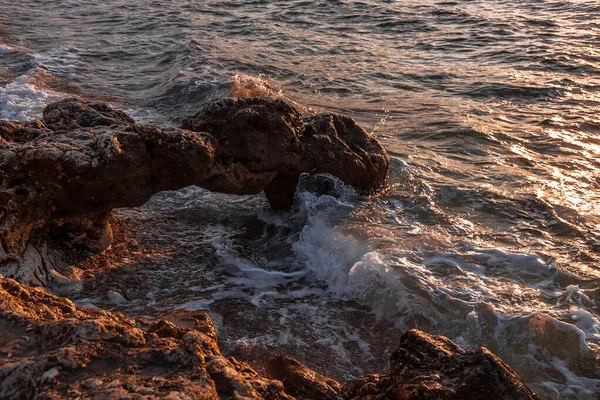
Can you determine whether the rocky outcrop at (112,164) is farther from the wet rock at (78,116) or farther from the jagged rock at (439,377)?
the jagged rock at (439,377)

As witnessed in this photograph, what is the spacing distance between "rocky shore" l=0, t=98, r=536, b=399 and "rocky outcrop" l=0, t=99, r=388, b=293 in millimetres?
10

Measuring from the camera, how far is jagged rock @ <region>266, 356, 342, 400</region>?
10.4ft

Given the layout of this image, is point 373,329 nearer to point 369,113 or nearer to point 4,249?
point 4,249

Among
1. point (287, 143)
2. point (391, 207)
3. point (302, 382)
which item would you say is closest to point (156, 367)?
point (302, 382)

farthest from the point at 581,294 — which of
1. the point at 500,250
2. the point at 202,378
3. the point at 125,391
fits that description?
the point at 125,391

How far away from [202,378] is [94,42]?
13.3 m

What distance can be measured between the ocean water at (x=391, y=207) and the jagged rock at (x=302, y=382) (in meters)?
0.83

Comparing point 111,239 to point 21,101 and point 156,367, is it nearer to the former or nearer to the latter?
point 156,367

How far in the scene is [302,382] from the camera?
325 cm

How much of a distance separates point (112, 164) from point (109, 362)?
2.44 meters

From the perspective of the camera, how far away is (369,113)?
32.4 ft

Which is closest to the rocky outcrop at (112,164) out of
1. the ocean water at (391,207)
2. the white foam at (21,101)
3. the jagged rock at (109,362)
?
the ocean water at (391,207)

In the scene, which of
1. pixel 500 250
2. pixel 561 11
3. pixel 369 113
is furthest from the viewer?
pixel 561 11

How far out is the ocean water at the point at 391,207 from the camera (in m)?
4.72
